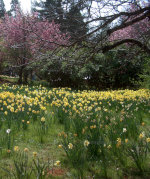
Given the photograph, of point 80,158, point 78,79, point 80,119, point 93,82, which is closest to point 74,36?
point 80,119

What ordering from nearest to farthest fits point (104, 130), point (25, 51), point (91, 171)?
point (91, 171)
point (104, 130)
point (25, 51)

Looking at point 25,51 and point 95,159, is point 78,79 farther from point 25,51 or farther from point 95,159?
point 95,159

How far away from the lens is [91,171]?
202 cm

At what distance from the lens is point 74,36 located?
100 inches

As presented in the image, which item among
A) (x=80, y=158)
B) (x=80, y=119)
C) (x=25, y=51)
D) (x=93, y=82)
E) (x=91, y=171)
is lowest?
(x=91, y=171)

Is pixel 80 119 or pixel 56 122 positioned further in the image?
pixel 56 122

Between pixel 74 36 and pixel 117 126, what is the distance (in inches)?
54.3

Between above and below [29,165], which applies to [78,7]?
above

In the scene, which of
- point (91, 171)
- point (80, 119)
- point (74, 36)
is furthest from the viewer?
point (80, 119)

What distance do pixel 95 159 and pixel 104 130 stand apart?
24.9 inches

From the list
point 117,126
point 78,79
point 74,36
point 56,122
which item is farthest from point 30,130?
point 78,79

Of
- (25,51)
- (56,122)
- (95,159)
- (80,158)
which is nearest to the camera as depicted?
(80,158)

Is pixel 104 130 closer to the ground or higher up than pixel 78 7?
closer to the ground

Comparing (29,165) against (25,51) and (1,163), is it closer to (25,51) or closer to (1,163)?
(1,163)
